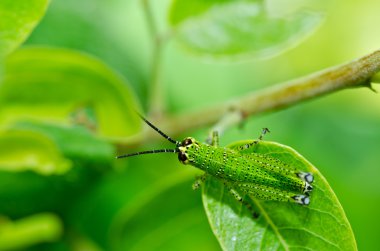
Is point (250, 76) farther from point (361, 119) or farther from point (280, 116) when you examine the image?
point (361, 119)

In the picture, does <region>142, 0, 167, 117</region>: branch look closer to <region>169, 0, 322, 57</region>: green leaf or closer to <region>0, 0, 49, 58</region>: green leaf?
<region>169, 0, 322, 57</region>: green leaf

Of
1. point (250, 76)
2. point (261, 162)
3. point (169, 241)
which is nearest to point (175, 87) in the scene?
point (250, 76)

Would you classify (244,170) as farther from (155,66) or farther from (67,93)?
(67,93)

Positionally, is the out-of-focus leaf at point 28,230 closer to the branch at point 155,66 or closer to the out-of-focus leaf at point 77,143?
the out-of-focus leaf at point 77,143

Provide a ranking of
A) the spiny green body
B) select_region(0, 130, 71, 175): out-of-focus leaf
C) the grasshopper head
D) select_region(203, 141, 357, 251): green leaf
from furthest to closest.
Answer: the grasshopper head, select_region(0, 130, 71, 175): out-of-focus leaf, the spiny green body, select_region(203, 141, 357, 251): green leaf

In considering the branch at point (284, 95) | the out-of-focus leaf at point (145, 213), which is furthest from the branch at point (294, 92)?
the out-of-focus leaf at point (145, 213)

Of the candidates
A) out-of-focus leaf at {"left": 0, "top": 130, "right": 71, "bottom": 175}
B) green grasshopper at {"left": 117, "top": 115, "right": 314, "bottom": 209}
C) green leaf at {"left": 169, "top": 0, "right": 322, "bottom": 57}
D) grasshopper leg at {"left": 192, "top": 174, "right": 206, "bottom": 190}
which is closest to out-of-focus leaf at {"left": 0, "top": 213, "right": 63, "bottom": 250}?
out-of-focus leaf at {"left": 0, "top": 130, "right": 71, "bottom": 175}

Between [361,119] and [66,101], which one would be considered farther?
[361,119]
